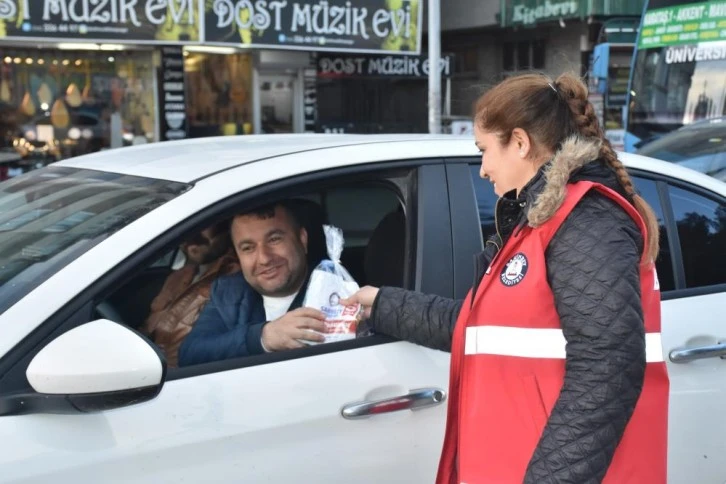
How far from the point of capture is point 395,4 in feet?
41.2

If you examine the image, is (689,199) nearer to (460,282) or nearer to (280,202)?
(460,282)

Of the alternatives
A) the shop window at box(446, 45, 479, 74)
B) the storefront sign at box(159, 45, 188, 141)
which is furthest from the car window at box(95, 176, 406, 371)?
the shop window at box(446, 45, 479, 74)

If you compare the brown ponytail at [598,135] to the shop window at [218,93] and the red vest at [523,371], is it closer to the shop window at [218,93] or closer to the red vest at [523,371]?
the red vest at [523,371]

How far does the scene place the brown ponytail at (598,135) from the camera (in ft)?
6.38

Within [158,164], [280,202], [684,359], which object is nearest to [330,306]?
[280,202]

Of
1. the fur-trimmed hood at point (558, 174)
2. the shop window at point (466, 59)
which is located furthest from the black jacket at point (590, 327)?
the shop window at point (466, 59)

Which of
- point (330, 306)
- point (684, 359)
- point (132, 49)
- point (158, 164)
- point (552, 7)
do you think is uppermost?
point (552, 7)

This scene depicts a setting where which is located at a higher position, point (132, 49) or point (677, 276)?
point (132, 49)

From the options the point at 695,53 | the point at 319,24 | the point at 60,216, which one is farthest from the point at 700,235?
the point at 319,24

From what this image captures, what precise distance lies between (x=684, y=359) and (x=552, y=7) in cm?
1365

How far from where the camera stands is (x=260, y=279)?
2668mm

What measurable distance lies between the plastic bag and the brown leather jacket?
0.34 meters

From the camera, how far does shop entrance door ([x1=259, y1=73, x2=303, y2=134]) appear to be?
1329cm

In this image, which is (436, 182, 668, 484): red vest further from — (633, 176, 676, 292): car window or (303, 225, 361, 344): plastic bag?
(633, 176, 676, 292): car window
